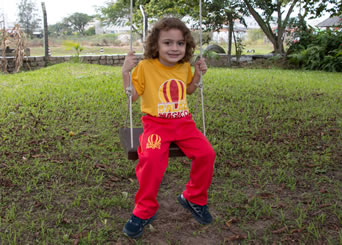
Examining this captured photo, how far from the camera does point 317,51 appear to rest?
12.3m

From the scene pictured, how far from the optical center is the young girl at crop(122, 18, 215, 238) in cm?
258

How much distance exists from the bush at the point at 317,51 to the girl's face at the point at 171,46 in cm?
1012

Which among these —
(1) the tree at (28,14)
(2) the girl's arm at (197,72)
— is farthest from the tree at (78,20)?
(2) the girl's arm at (197,72)

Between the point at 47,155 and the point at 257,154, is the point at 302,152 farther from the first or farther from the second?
the point at 47,155

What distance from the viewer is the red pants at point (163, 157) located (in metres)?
2.55

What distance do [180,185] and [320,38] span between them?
11.3 meters

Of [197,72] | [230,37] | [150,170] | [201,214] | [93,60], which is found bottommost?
[201,214]

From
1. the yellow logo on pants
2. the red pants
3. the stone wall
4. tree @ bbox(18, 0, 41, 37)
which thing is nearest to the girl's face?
the red pants

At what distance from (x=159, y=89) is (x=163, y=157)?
1.78 ft

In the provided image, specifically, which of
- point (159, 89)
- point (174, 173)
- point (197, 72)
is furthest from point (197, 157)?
point (174, 173)

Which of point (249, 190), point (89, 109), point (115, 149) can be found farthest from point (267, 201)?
point (89, 109)

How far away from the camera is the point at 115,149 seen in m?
4.35

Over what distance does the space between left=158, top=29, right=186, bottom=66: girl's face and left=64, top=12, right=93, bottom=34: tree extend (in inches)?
1883

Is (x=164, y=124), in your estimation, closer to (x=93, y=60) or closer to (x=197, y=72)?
(x=197, y=72)
